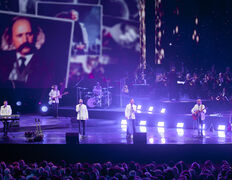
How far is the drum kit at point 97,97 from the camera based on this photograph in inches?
696

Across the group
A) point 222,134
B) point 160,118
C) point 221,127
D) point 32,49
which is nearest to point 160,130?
point 160,118

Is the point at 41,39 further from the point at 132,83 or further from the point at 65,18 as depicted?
the point at 132,83

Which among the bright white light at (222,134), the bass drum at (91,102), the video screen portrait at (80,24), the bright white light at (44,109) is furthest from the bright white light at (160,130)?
the bright white light at (44,109)

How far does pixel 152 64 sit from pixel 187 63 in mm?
1971

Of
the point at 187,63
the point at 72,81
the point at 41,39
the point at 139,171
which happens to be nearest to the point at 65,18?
the point at 41,39

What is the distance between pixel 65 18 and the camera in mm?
15539

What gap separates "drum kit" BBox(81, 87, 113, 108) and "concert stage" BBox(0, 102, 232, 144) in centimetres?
67

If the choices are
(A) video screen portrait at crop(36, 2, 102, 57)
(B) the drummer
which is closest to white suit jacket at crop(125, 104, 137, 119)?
(A) video screen portrait at crop(36, 2, 102, 57)

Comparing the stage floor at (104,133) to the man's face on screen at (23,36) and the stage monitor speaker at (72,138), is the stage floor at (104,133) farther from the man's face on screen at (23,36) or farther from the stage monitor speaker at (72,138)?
the man's face on screen at (23,36)

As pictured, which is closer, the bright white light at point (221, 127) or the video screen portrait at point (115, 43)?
the bright white light at point (221, 127)

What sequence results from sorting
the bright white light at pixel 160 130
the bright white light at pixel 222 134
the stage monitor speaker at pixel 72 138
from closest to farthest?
the stage monitor speaker at pixel 72 138 < the bright white light at pixel 222 134 < the bright white light at pixel 160 130

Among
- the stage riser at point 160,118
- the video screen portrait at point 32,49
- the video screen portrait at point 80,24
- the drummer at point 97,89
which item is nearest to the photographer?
the stage riser at point 160,118

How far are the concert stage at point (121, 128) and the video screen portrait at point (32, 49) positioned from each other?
1.97 meters

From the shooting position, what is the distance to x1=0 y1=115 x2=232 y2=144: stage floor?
1169 cm
